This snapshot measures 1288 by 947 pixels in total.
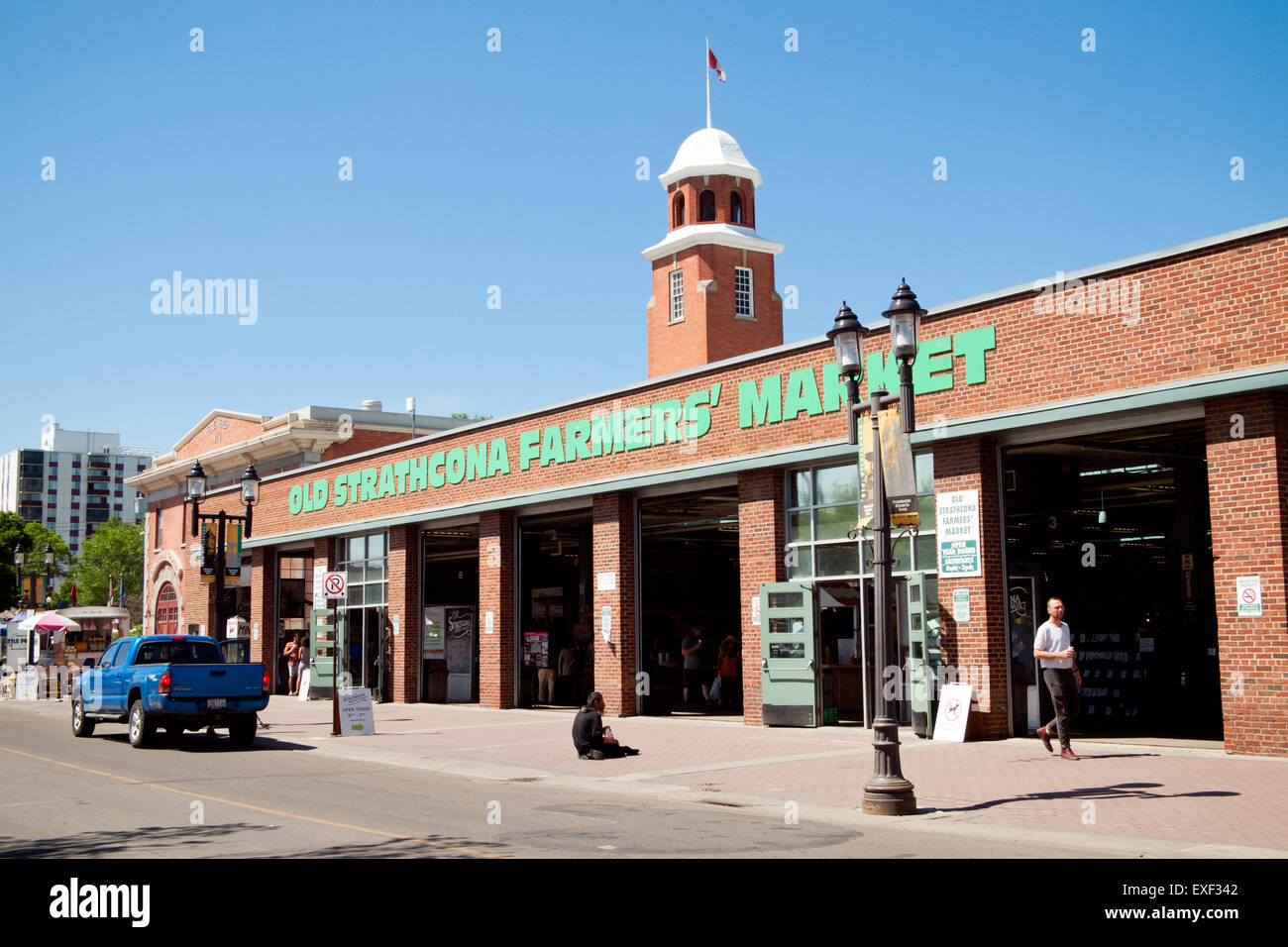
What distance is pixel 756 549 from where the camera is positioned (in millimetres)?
21781

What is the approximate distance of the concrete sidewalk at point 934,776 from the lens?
10.4 metres

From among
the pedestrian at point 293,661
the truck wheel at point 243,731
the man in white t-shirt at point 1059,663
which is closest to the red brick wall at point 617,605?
the truck wheel at point 243,731

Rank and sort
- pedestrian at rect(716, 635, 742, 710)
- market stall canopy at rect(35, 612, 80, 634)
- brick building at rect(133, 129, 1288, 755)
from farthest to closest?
market stall canopy at rect(35, 612, 80, 634) → pedestrian at rect(716, 635, 742, 710) → brick building at rect(133, 129, 1288, 755)

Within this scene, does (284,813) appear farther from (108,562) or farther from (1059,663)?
(108,562)

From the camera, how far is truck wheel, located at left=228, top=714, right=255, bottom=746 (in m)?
20.1

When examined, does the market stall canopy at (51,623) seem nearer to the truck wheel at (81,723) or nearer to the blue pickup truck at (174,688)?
the truck wheel at (81,723)

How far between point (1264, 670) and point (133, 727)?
1728cm

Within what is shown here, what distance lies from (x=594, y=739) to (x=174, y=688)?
7351 mm

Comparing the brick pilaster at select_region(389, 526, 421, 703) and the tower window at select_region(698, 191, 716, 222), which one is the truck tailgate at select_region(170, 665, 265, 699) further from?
the tower window at select_region(698, 191, 716, 222)

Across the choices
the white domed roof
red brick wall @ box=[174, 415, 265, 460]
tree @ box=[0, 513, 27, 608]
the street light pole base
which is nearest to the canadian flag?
the white domed roof

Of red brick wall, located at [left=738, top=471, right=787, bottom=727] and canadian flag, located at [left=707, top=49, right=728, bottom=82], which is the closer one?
red brick wall, located at [left=738, top=471, right=787, bottom=727]

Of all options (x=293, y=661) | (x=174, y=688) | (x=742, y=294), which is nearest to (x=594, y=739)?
(x=174, y=688)

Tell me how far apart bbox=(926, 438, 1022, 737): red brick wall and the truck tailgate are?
11.5m

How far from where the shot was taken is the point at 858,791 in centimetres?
1312
